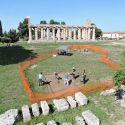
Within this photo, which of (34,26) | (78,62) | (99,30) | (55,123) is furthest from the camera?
(99,30)

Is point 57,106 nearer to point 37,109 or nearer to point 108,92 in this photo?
point 37,109

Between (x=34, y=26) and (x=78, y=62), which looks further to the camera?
(x=34, y=26)

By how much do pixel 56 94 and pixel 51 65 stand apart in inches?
716

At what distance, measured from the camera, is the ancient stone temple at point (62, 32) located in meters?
123

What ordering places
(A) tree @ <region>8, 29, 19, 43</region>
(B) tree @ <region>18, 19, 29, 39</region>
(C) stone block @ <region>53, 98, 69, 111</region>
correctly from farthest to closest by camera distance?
1. (B) tree @ <region>18, 19, 29, 39</region>
2. (A) tree @ <region>8, 29, 19, 43</region>
3. (C) stone block @ <region>53, 98, 69, 111</region>

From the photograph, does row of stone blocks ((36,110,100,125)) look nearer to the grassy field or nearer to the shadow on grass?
the grassy field

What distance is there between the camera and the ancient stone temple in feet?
402

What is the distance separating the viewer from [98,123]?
72.4 feet

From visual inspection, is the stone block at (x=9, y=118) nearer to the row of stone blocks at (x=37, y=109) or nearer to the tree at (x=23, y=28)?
the row of stone blocks at (x=37, y=109)

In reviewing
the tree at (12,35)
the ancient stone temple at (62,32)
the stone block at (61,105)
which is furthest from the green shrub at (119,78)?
the ancient stone temple at (62,32)

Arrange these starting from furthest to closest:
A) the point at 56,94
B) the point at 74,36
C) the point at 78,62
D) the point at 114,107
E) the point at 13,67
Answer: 1. the point at 74,36
2. the point at 78,62
3. the point at 13,67
4. the point at 56,94
5. the point at 114,107

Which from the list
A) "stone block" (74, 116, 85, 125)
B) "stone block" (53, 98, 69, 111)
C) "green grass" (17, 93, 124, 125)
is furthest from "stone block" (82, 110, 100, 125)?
"stone block" (53, 98, 69, 111)

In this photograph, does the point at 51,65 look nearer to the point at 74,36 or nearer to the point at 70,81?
the point at 70,81

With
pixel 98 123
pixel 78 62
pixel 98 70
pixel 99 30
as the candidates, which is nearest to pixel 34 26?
pixel 99 30
